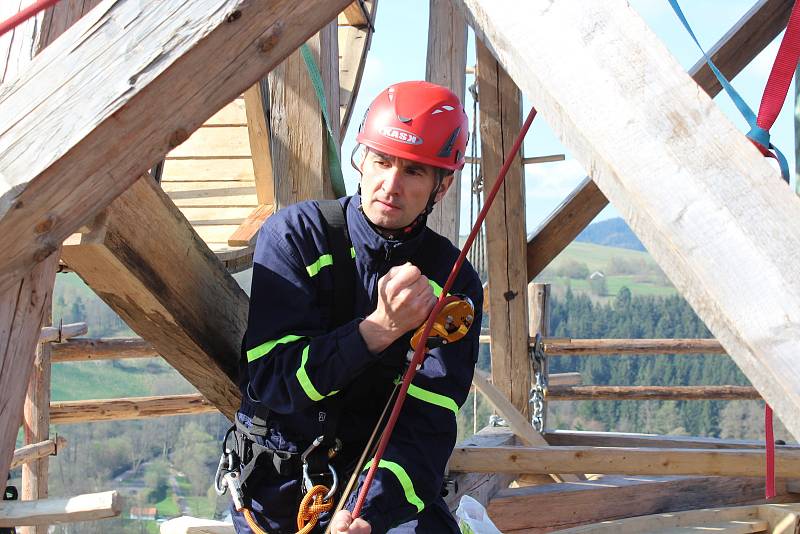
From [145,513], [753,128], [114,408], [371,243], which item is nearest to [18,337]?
[371,243]

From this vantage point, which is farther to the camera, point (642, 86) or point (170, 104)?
point (170, 104)

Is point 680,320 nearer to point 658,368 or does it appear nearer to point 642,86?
point 658,368

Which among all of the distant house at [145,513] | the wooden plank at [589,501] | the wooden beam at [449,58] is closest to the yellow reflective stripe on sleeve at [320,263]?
the wooden plank at [589,501]

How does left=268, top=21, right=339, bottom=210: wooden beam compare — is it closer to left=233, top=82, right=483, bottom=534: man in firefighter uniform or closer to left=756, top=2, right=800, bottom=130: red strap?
left=233, top=82, right=483, bottom=534: man in firefighter uniform

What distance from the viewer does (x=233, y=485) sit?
2.74 metres

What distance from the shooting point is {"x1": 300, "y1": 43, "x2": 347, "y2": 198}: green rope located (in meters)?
3.56

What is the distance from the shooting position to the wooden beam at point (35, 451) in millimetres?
7840

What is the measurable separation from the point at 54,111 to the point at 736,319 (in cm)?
107

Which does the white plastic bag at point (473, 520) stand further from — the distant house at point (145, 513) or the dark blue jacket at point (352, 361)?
the distant house at point (145, 513)

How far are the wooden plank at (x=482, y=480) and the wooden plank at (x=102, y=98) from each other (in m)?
2.49

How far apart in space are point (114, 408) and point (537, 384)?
5038 mm

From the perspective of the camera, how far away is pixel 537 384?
5207mm

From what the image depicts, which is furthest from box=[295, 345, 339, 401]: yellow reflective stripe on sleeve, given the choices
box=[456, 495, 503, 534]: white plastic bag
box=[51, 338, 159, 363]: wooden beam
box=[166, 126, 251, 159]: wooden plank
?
box=[51, 338, 159, 363]: wooden beam

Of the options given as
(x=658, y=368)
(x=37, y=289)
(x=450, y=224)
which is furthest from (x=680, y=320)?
(x=37, y=289)
